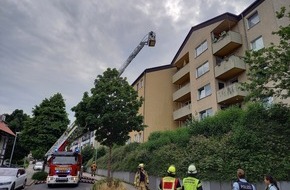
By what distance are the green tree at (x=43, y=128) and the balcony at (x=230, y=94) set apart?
48.4 ft

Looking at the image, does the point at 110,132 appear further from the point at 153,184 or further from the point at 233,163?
the point at 233,163

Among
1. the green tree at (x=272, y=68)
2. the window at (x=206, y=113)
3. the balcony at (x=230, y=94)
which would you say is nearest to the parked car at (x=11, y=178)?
the green tree at (x=272, y=68)

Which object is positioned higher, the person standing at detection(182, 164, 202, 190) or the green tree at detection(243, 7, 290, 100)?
the green tree at detection(243, 7, 290, 100)

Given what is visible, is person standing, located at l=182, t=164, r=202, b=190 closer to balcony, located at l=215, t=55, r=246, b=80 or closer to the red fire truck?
the red fire truck

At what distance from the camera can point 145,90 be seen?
2923 cm

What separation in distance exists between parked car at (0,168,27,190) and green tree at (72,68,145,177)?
208 inches

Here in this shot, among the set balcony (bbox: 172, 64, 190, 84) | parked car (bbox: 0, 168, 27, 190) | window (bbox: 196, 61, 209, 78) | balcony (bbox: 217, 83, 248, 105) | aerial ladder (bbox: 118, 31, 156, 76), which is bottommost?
parked car (bbox: 0, 168, 27, 190)

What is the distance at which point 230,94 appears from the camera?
784 inches

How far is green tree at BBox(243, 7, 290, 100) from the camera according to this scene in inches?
377

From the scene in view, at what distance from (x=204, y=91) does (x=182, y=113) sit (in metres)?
4.11

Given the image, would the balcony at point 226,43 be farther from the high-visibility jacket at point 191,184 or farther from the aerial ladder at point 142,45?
the high-visibility jacket at point 191,184

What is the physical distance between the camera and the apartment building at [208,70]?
19.6m

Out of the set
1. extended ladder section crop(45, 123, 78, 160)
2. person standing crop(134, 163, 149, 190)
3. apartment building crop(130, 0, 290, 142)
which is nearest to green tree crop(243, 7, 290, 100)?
person standing crop(134, 163, 149, 190)

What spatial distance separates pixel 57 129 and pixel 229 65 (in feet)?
54.0
